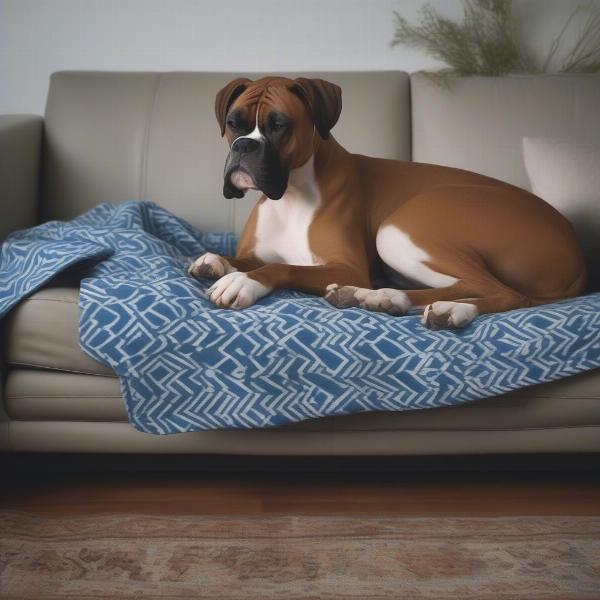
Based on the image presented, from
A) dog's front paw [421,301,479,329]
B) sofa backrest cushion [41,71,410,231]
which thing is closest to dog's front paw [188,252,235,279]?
dog's front paw [421,301,479,329]

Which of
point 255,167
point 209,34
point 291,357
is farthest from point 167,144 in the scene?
point 291,357

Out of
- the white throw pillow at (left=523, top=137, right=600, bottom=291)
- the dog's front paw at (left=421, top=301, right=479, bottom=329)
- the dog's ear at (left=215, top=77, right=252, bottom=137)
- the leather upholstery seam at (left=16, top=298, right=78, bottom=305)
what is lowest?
the leather upholstery seam at (left=16, top=298, right=78, bottom=305)

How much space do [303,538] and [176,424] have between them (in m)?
0.34

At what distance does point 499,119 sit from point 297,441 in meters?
1.36

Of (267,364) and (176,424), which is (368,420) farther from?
(176,424)

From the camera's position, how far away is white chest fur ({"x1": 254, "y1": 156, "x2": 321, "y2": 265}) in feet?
6.81

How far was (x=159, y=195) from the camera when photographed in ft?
8.57

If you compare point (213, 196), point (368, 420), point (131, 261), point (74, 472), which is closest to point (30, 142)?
point (213, 196)

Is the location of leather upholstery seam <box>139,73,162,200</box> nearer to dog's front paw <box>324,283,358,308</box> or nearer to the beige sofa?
the beige sofa

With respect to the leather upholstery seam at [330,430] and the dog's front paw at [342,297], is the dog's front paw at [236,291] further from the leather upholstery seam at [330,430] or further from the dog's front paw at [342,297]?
the leather upholstery seam at [330,430]

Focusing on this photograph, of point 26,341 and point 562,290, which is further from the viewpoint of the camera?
point 562,290

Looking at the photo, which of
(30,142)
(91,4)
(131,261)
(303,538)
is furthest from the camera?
(91,4)

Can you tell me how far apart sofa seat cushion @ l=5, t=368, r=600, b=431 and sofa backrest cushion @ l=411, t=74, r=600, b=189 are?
1.01 m

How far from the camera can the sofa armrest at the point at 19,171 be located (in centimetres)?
234
